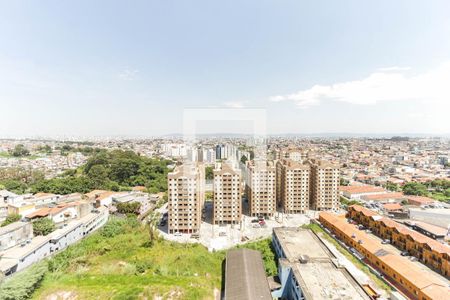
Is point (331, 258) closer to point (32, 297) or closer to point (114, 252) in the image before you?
point (114, 252)

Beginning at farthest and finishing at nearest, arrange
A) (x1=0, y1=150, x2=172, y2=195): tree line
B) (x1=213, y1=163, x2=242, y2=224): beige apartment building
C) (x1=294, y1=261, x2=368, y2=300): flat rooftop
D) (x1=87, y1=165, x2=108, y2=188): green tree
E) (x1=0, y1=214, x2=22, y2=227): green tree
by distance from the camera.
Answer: (x1=87, y1=165, x2=108, y2=188): green tree < (x1=0, y1=150, x2=172, y2=195): tree line < (x1=213, y1=163, x2=242, y2=224): beige apartment building < (x1=0, y1=214, x2=22, y2=227): green tree < (x1=294, y1=261, x2=368, y2=300): flat rooftop

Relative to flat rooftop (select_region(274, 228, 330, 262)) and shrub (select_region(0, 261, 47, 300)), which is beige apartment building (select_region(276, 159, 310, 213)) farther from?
shrub (select_region(0, 261, 47, 300))

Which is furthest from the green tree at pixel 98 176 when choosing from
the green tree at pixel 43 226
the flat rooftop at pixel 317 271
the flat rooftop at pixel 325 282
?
the flat rooftop at pixel 325 282

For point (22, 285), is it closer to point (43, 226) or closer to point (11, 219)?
point (43, 226)

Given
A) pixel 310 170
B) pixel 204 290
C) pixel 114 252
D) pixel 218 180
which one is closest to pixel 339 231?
pixel 310 170

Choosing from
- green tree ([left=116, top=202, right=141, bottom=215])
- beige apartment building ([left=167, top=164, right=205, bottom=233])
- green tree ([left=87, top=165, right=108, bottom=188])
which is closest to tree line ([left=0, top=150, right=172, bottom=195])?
green tree ([left=87, top=165, right=108, bottom=188])

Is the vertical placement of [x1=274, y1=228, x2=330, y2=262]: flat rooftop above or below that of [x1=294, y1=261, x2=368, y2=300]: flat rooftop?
below

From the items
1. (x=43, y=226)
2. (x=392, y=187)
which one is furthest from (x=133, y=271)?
(x=392, y=187)
